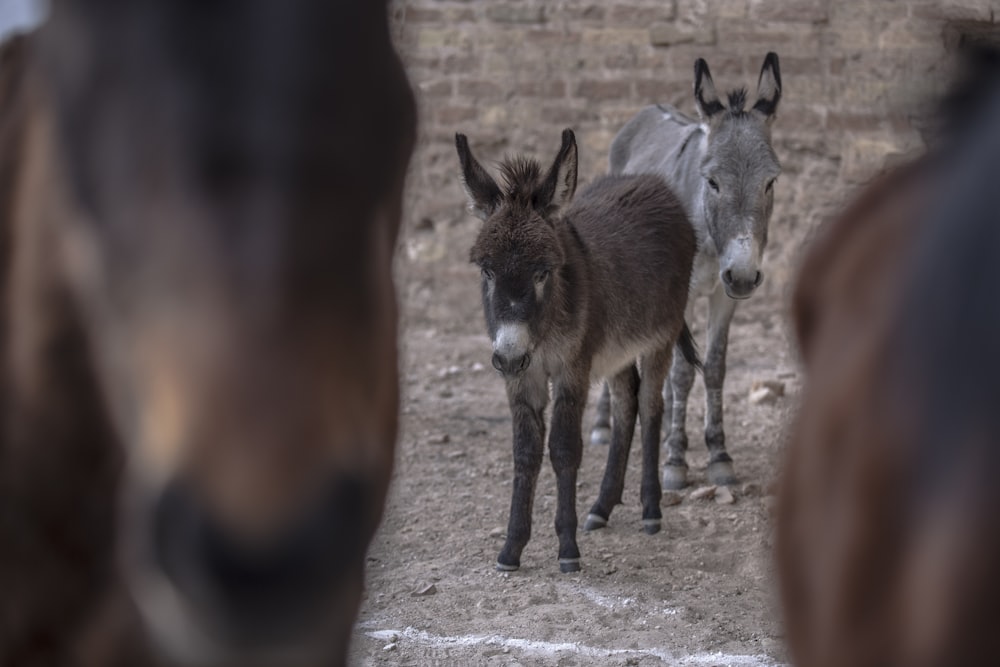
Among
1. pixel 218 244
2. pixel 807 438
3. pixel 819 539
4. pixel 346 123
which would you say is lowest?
pixel 819 539

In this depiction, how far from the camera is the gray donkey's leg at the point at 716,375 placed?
7227mm

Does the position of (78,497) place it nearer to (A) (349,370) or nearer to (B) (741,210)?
(A) (349,370)

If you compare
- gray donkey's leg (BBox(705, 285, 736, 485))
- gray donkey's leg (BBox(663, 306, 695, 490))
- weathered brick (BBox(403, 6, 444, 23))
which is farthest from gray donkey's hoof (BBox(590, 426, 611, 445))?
weathered brick (BBox(403, 6, 444, 23))

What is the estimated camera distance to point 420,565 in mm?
5801

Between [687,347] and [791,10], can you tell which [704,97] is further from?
[791,10]

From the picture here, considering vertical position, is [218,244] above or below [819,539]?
above

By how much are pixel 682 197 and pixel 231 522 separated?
22.3 feet

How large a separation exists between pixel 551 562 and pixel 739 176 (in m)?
2.58

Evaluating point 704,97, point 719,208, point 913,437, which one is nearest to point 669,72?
point 704,97

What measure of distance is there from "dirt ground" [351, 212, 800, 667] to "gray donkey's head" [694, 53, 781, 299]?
4.53 feet

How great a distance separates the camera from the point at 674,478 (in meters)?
7.12

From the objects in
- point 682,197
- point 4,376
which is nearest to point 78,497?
point 4,376

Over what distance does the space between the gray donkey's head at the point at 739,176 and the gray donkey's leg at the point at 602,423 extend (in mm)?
1682

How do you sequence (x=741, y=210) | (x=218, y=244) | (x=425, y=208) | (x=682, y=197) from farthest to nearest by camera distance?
(x=425, y=208)
(x=682, y=197)
(x=741, y=210)
(x=218, y=244)
